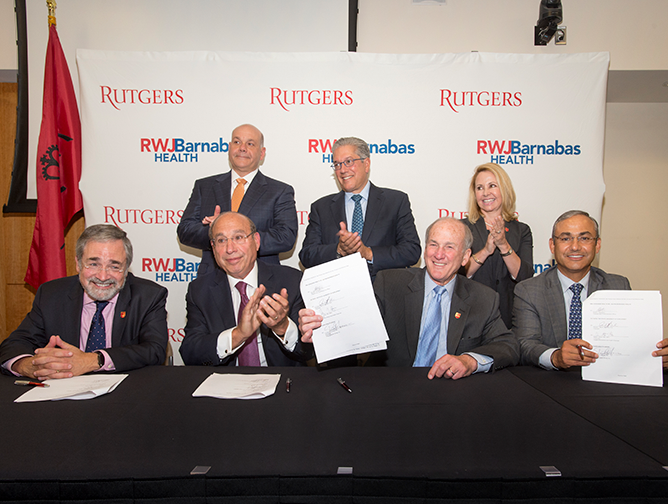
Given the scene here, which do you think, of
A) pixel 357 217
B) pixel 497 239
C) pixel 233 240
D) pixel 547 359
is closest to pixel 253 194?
pixel 357 217

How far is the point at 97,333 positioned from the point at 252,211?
1500 millimetres

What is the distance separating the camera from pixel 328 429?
1347 mm

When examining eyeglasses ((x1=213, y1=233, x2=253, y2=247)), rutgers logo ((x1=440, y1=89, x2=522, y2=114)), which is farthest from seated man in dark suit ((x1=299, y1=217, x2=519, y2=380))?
rutgers logo ((x1=440, y1=89, x2=522, y2=114))

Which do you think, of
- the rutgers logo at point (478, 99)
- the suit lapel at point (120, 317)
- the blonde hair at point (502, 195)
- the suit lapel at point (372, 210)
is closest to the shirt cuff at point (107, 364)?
the suit lapel at point (120, 317)

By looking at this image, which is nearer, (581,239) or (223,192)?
(581,239)

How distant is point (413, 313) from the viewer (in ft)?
7.45

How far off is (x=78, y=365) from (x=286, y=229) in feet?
5.83

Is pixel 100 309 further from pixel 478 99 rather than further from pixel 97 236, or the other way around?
pixel 478 99

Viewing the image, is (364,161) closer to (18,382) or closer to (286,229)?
(286,229)

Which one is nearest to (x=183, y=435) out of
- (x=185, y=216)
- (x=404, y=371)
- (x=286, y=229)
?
(x=404, y=371)

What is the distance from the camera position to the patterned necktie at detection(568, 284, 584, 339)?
233cm

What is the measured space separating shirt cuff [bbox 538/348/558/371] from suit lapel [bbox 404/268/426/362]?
589 millimetres

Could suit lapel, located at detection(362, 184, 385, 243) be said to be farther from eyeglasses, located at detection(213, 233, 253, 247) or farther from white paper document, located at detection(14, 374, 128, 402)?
white paper document, located at detection(14, 374, 128, 402)

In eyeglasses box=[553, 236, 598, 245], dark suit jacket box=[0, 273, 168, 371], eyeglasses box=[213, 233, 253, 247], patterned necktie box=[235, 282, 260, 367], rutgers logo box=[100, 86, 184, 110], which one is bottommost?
patterned necktie box=[235, 282, 260, 367]
